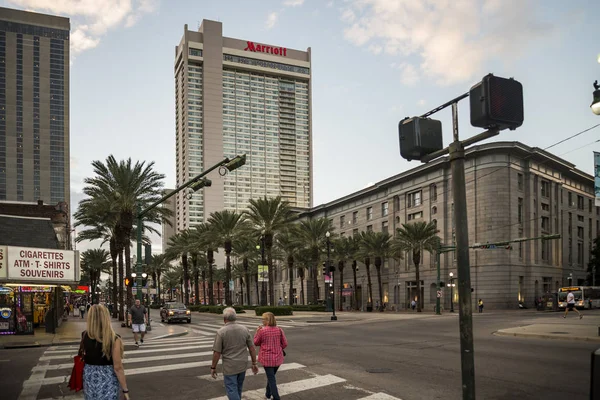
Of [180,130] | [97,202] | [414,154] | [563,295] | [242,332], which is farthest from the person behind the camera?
[180,130]

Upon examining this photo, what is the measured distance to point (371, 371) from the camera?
1298 centimetres

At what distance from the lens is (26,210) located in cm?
4578

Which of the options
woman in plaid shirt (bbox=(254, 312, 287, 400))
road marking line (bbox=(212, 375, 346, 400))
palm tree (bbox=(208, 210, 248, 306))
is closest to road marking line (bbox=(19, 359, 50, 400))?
road marking line (bbox=(212, 375, 346, 400))

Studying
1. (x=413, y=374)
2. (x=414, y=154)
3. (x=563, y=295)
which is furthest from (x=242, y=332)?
(x=563, y=295)

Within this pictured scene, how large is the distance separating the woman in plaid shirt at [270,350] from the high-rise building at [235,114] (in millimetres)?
166330

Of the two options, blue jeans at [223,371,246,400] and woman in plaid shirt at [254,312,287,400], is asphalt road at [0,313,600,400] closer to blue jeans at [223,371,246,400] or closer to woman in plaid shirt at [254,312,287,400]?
woman in plaid shirt at [254,312,287,400]

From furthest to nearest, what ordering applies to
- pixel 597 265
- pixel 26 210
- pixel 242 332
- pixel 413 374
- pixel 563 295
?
1. pixel 597 265
2. pixel 563 295
3. pixel 26 210
4. pixel 413 374
5. pixel 242 332

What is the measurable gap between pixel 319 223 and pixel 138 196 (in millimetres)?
33246

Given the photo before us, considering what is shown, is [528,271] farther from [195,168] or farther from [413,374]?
[195,168]

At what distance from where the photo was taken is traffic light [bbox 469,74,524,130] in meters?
5.77

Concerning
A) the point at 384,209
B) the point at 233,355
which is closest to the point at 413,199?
the point at 384,209

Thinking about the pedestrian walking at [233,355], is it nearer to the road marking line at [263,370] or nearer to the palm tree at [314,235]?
the road marking line at [263,370]

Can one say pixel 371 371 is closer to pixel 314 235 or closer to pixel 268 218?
pixel 268 218

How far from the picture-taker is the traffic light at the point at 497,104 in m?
5.77
